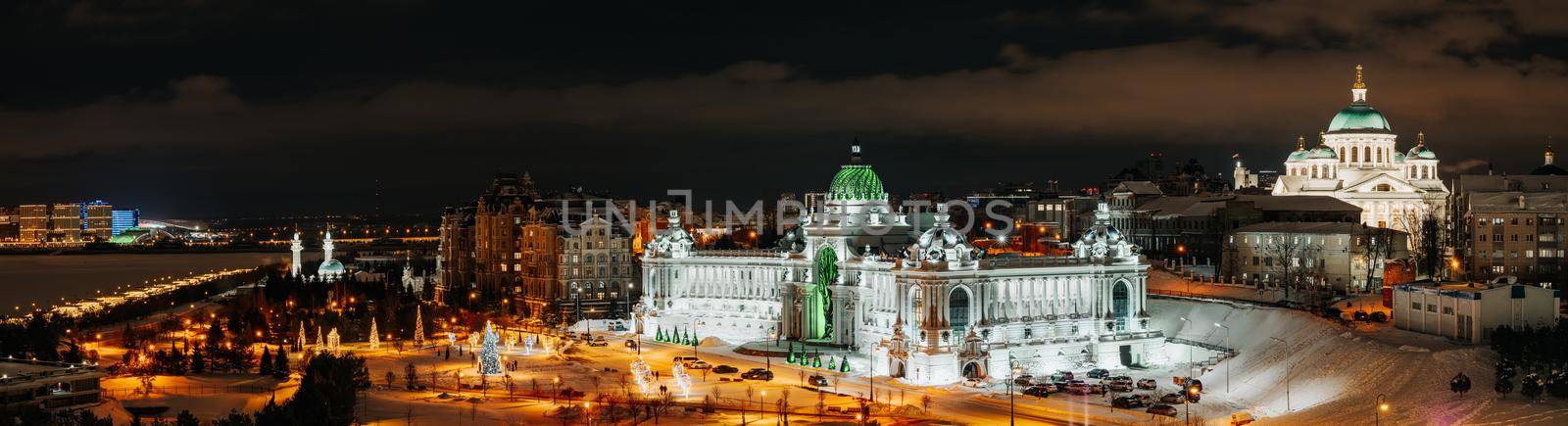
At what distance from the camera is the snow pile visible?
52375mm

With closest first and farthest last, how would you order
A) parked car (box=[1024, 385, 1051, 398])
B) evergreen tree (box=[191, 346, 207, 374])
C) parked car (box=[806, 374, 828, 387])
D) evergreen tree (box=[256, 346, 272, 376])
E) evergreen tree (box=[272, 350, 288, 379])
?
parked car (box=[1024, 385, 1051, 398]), parked car (box=[806, 374, 828, 387]), evergreen tree (box=[272, 350, 288, 379]), evergreen tree (box=[256, 346, 272, 376]), evergreen tree (box=[191, 346, 207, 374])

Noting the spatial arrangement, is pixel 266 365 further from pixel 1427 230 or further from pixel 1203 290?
pixel 1427 230

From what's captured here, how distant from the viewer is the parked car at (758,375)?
68062 millimetres

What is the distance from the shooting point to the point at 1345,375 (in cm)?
5962

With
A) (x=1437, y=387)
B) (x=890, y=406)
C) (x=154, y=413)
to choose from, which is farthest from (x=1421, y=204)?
(x=154, y=413)

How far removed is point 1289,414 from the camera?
55688mm

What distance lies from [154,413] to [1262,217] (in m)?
72.8

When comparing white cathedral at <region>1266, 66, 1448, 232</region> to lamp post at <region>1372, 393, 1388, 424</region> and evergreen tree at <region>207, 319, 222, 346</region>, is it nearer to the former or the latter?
lamp post at <region>1372, 393, 1388, 424</region>

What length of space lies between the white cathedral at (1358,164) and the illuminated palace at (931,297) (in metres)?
39.4

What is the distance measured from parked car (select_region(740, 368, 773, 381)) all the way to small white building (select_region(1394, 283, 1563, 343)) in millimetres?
27866

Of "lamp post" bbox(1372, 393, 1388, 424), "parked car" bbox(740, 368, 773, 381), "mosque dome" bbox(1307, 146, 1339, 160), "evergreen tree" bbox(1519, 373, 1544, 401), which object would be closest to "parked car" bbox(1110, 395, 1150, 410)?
"lamp post" bbox(1372, 393, 1388, 424)

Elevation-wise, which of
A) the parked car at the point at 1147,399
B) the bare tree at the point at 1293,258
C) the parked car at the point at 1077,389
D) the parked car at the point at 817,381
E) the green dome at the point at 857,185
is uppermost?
the green dome at the point at 857,185

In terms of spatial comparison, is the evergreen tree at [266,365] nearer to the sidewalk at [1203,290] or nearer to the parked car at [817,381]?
the parked car at [817,381]

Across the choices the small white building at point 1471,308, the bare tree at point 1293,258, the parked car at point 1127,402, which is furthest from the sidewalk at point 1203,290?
the parked car at point 1127,402
